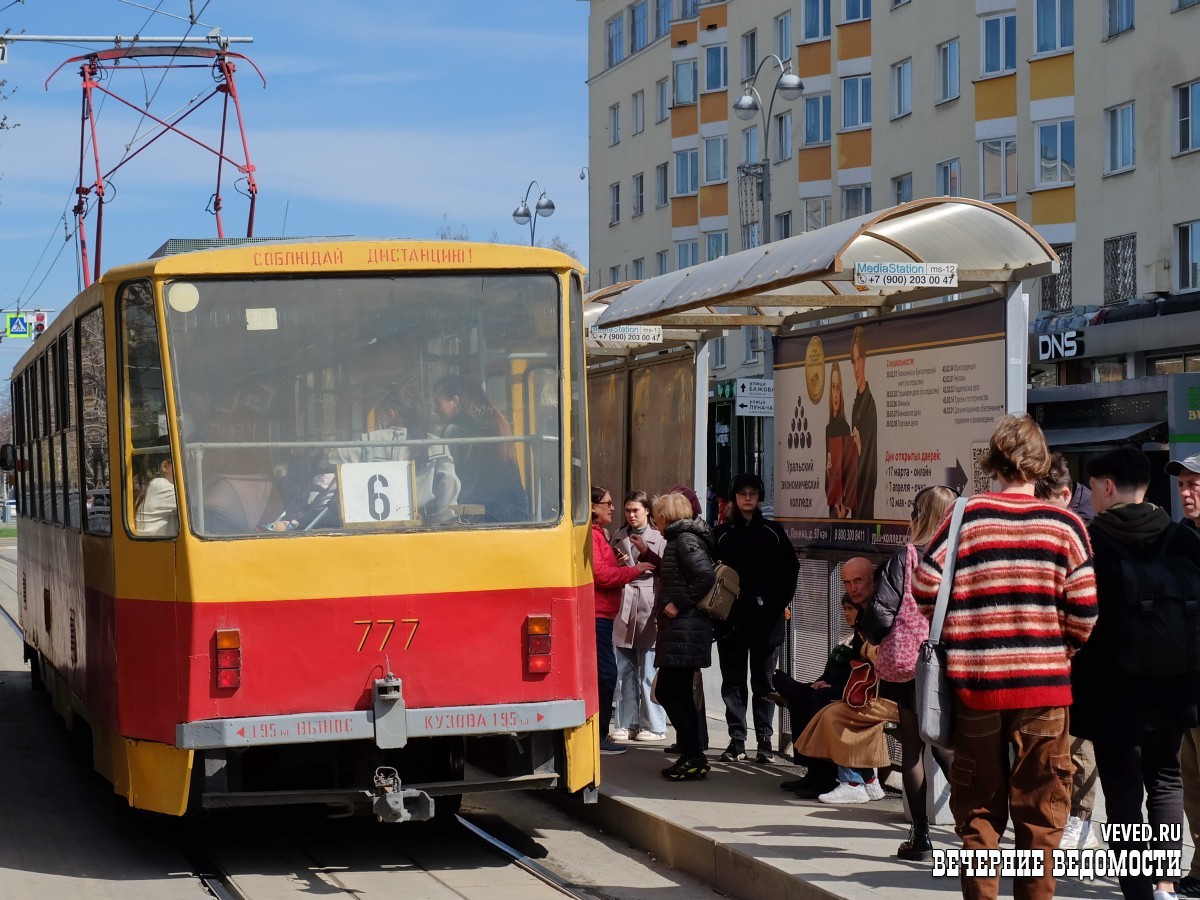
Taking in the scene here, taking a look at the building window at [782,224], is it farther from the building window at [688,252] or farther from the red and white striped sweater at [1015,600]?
the red and white striped sweater at [1015,600]

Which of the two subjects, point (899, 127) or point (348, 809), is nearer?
point (348, 809)

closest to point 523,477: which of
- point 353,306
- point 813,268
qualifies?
point 353,306

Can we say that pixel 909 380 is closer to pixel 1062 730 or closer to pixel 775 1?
pixel 1062 730

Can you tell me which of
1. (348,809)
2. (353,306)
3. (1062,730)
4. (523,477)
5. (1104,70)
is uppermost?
(1104,70)

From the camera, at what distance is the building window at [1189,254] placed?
31.2 m

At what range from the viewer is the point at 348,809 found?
10.0 m

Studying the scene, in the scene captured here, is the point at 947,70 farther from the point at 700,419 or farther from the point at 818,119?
the point at 700,419

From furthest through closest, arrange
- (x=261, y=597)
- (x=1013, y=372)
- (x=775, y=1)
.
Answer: (x=775, y=1)
(x=1013, y=372)
(x=261, y=597)

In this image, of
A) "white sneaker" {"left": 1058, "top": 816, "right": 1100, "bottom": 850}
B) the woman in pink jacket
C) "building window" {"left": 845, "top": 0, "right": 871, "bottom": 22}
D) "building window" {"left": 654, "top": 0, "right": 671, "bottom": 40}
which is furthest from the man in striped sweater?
"building window" {"left": 654, "top": 0, "right": 671, "bottom": 40}

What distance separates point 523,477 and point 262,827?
8.74 ft

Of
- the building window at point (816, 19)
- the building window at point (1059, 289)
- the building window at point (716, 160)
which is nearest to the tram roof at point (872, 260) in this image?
the building window at point (1059, 289)

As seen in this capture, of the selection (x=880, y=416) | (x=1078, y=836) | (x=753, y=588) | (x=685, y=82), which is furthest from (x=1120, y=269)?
(x=1078, y=836)

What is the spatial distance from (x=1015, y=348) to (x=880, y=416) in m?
1.41

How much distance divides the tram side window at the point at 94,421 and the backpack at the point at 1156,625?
469 cm
